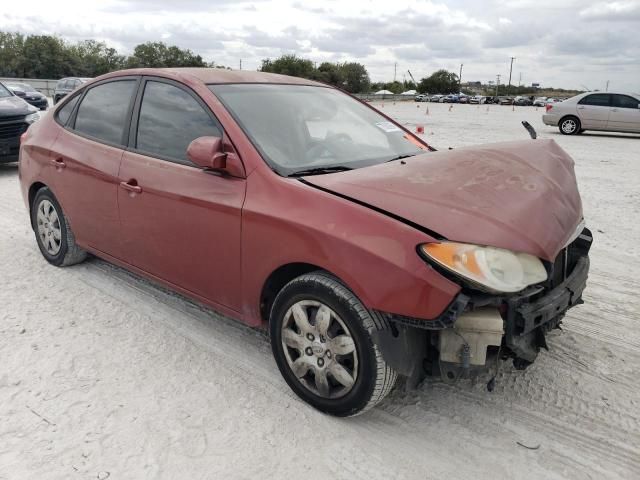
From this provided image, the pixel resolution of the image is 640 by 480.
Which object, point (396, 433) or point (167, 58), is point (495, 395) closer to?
point (396, 433)

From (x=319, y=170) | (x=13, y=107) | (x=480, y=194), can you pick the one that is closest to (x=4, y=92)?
(x=13, y=107)

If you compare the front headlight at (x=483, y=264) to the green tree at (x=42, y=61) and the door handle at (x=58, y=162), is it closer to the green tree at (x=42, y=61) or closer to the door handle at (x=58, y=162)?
the door handle at (x=58, y=162)

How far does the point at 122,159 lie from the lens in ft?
12.3

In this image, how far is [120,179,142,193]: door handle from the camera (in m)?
3.56

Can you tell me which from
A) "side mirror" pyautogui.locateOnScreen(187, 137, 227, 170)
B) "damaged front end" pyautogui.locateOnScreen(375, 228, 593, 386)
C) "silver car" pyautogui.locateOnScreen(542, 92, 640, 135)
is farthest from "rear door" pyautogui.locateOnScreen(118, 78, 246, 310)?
"silver car" pyautogui.locateOnScreen(542, 92, 640, 135)

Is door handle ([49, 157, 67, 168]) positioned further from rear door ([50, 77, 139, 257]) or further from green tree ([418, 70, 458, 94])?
green tree ([418, 70, 458, 94])

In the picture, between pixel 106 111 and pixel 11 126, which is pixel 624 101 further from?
pixel 106 111

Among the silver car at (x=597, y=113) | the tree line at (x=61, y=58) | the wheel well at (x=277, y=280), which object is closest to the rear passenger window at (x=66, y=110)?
the wheel well at (x=277, y=280)

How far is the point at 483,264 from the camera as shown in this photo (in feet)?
7.55

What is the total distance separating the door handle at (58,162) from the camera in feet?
14.2

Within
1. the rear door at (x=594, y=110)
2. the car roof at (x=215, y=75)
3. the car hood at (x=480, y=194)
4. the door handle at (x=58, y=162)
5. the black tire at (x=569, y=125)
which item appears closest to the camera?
the car hood at (x=480, y=194)

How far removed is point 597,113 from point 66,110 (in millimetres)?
16856

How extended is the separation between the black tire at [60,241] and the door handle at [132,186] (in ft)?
3.73

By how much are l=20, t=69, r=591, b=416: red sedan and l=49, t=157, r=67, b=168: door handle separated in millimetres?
100
